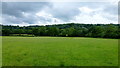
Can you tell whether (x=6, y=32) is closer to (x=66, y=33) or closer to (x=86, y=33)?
(x=66, y=33)

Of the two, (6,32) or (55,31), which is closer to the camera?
(6,32)

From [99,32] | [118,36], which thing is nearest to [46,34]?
[99,32]

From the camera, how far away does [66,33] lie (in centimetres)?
8056

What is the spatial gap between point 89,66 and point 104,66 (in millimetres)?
845

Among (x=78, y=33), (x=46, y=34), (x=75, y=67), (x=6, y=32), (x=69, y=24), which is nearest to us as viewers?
(x=75, y=67)

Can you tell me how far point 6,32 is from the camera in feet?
237

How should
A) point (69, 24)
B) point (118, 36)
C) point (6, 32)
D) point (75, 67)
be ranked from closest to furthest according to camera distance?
point (75, 67)
point (118, 36)
point (6, 32)
point (69, 24)

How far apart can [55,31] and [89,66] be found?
7727 cm

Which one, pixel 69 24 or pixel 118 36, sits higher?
pixel 69 24

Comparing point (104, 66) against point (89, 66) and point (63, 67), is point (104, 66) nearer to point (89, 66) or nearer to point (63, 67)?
point (89, 66)

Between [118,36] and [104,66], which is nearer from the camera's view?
[104,66]

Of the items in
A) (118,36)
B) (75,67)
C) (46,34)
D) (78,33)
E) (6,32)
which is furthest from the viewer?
(46,34)

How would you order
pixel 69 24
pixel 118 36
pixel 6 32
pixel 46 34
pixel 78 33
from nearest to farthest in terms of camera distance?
1. pixel 118 36
2. pixel 6 32
3. pixel 78 33
4. pixel 46 34
5. pixel 69 24

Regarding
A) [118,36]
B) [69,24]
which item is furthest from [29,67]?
[69,24]
